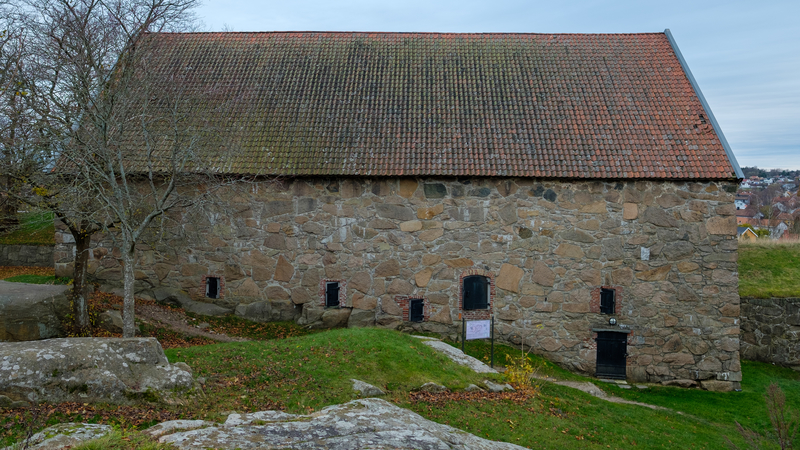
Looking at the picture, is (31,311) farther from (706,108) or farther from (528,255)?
(706,108)

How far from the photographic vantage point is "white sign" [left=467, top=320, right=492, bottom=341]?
12.1 m

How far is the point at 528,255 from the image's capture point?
14039 millimetres

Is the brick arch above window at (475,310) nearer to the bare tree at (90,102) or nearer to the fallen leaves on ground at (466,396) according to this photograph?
the fallen leaves on ground at (466,396)

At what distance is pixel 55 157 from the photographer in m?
10.3

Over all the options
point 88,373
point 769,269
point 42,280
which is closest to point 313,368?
point 88,373

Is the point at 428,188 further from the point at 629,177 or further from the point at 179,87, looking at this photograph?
the point at 179,87

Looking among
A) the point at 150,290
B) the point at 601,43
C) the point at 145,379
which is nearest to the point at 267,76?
the point at 150,290

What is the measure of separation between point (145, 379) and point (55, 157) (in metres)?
5.79

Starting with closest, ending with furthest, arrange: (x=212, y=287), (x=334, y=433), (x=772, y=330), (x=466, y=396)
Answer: (x=334, y=433)
(x=466, y=396)
(x=212, y=287)
(x=772, y=330)

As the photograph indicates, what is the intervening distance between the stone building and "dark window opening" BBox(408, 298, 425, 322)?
0.21ft

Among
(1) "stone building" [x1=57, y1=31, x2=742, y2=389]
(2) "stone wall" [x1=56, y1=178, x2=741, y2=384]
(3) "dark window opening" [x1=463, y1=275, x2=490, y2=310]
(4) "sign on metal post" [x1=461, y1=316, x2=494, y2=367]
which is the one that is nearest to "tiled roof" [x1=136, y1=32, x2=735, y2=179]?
(1) "stone building" [x1=57, y1=31, x2=742, y2=389]

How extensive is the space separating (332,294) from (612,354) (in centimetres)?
742

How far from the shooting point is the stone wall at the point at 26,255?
19922 mm

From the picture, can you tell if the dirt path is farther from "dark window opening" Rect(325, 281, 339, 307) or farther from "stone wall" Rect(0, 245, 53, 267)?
"stone wall" Rect(0, 245, 53, 267)
